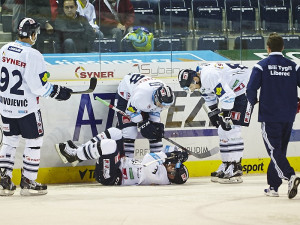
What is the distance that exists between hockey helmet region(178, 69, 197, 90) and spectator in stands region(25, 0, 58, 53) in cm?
131

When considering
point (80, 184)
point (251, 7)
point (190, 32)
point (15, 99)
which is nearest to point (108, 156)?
point (80, 184)

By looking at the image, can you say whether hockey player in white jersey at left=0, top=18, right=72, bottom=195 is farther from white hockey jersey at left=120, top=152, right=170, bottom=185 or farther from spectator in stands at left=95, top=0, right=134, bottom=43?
spectator in stands at left=95, top=0, right=134, bottom=43

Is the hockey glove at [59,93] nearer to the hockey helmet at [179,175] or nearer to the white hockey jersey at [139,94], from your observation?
the white hockey jersey at [139,94]

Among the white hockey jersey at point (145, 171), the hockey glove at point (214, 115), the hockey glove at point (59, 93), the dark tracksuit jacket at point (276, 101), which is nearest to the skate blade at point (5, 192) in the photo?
the hockey glove at point (59, 93)

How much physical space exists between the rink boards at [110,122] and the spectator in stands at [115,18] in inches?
12.5

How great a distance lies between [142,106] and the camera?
332 inches

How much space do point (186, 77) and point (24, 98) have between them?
5.96ft

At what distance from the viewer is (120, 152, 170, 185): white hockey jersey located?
8.27 m

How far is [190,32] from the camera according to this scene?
9242 mm

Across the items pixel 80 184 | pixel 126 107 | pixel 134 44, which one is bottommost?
pixel 80 184

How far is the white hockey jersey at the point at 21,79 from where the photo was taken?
7367 mm

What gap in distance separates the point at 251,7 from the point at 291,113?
2765 mm

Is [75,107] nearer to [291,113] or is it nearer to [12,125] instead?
[12,125]

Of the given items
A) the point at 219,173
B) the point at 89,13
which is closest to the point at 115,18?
the point at 89,13
